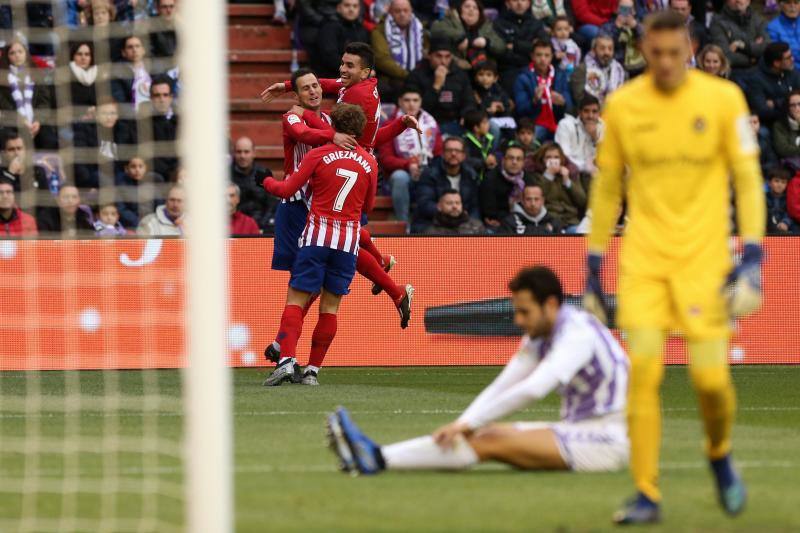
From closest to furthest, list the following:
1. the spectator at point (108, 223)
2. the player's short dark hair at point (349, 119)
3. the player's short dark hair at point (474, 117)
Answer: the player's short dark hair at point (349, 119), the spectator at point (108, 223), the player's short dark hair at point (474, 117)

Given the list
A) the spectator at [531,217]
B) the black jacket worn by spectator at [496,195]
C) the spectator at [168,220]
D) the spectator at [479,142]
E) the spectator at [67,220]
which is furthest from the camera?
the spectator at [479,142]

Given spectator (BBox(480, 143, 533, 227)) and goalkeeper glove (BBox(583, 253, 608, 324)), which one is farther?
spectator (BBox(480, 143, 533, 227))

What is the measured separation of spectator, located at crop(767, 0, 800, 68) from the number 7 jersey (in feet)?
28.4

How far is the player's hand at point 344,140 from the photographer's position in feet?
40.9

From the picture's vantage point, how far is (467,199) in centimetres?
1702

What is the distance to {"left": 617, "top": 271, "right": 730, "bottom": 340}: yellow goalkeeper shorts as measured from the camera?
6516 millimetres

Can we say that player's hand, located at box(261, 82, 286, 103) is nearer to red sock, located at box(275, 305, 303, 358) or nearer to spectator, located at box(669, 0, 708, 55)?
red sock, located at box(275, 305, 303, 358)

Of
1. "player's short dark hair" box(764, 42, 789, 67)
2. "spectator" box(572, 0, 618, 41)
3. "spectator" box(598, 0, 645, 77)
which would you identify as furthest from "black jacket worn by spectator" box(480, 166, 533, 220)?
"player's short dark hair" box(764, 42, 789, 67)

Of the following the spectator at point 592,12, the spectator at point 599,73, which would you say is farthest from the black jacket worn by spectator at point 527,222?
the spectator at point 592,12

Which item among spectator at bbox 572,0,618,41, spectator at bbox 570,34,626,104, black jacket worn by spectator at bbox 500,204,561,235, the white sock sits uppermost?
spectator at bbox 572,0,618,41

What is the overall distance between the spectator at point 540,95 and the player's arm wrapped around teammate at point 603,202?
11.4 meters

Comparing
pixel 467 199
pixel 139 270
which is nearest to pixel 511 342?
pixel 467 199

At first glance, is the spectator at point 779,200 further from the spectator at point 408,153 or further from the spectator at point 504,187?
the spectator at point 408,153

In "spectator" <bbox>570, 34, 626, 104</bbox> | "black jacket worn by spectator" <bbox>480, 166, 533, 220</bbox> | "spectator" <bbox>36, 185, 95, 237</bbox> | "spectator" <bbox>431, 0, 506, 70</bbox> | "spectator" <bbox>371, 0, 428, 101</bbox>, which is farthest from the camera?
"spectator" <bbox>431, 0, 506, 70</bbox>
